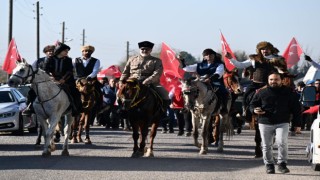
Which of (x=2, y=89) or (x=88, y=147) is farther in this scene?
(x=2, y=89)

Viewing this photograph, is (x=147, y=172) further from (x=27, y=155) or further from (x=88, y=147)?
(x=88, y=147)

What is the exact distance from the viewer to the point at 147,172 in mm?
15109

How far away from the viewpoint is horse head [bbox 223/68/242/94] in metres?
23.2

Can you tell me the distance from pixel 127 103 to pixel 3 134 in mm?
10910

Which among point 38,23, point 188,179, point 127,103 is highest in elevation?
point 38,23

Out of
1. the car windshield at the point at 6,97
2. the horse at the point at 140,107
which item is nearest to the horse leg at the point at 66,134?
the horse at the point at 140,107

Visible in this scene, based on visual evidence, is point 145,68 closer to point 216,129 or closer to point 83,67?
point 216,129

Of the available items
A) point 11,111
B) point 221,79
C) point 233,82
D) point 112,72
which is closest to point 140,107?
point 221,79

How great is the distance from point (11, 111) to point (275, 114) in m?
12.3

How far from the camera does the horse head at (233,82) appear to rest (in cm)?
2325

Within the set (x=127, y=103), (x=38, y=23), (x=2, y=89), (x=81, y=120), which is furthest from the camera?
(x=38, y=23)

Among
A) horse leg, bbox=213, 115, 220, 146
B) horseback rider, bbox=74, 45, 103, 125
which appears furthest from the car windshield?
horse leg, bbox=213, 115, 220, 146

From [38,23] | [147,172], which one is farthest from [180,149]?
[38,23]

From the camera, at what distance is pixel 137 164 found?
16.6 metres
